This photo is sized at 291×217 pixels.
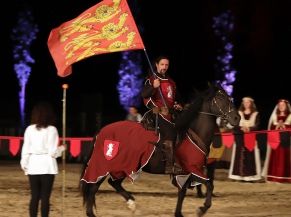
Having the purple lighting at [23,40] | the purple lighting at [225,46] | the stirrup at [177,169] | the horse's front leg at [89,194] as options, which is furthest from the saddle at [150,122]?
the purple lighting at [23,40]

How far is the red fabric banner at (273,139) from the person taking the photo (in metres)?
15.5

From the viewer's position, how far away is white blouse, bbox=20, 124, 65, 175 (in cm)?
854

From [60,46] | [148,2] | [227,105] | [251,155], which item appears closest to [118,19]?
[60,46]

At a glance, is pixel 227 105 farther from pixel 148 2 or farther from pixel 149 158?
pixel 148 2

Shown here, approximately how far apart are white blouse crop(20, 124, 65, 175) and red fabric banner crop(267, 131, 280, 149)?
775cm

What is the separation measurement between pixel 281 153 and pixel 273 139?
0.59 metres

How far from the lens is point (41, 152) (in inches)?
337

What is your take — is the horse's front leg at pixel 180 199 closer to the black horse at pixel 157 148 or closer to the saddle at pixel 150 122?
the black horse at pixel 157 148

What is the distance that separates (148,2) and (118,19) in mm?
51189

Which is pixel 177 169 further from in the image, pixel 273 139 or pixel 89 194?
pixel 273 139

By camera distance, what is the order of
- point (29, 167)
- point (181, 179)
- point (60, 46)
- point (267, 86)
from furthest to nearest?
1. point (267, 86)
2. point (181, 179)
3. point (60, 46)
4. point (29, 167)

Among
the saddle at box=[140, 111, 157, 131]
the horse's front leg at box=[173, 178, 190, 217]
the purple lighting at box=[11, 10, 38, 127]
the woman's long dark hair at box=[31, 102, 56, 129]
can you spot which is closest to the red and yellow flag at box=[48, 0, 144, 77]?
the woman's long dark hair at box=[31, 102, 56, 129]

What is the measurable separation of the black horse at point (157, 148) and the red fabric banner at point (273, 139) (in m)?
5.16

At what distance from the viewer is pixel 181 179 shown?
1034 cm
